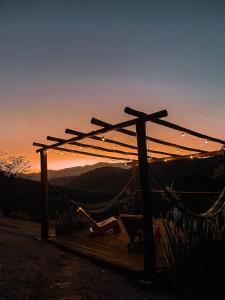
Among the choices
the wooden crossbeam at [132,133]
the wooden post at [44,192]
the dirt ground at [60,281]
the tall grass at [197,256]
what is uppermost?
the wooden crossbeam at [132,133]

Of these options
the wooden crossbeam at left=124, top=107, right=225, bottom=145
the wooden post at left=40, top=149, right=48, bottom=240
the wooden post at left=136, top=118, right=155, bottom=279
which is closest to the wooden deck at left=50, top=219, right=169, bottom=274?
the wooden post at left=136, top=118, right=155, bottom=279

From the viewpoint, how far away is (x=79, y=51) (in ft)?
29.9

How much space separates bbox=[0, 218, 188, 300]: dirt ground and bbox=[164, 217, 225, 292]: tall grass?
1.14 feet

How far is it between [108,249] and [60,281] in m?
2.01

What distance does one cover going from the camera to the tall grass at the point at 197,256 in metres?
3.81

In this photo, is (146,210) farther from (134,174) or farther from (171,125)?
(134,174)

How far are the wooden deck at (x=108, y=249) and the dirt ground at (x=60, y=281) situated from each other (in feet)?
0.61

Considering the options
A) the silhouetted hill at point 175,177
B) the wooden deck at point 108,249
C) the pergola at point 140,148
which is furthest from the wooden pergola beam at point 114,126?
the silhouetted hill at point 175,177

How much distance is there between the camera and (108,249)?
20.9ft

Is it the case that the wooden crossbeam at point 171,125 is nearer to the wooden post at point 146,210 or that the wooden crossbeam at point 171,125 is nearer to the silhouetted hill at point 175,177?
the wooden post at point 146,210

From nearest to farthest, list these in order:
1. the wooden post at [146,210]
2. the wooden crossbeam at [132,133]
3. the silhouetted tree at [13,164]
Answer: the wooden post at [146,210] < the wooden crossbeam at [132,133] < the silhouetted tree at [13,164]

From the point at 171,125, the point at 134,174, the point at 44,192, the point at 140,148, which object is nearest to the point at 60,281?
the point at 140,148

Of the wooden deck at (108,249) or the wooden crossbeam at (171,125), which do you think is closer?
the wooden crossbeam at (171,125)

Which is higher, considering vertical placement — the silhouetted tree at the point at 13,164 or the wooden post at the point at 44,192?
the silhouetted tree at the point at 13,164
